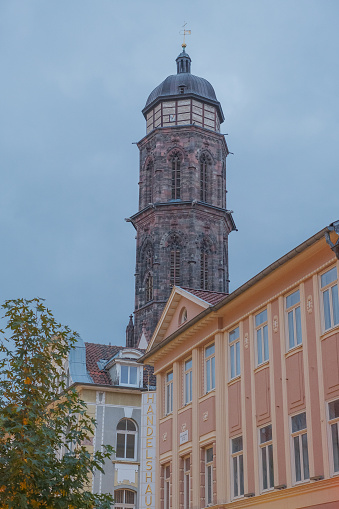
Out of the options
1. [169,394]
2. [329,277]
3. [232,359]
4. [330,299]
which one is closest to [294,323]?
[330,299]

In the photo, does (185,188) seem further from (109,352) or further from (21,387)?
(21,387)

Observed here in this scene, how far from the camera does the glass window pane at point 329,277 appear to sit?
70.6 ft

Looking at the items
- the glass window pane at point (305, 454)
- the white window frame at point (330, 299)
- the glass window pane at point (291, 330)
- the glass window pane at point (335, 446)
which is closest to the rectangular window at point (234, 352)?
the glass window pane at point (291, 330)

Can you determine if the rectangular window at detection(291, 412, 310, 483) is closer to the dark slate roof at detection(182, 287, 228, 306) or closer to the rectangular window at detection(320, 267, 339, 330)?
the rectangular window at detection(320, 267, 339, 330)

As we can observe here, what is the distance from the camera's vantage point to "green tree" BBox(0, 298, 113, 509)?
17109 mm

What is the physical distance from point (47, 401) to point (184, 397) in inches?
477

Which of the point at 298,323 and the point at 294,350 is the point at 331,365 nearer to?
the point at 294,350

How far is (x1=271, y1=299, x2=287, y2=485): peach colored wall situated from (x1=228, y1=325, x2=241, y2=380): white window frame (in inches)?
104

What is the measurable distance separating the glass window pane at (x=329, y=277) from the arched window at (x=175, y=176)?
194 ft

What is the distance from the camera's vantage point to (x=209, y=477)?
27.3m

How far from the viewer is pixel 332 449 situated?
67.3 ft

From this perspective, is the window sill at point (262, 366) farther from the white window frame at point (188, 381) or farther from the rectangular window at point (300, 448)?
the white window frame at point (188, 381)

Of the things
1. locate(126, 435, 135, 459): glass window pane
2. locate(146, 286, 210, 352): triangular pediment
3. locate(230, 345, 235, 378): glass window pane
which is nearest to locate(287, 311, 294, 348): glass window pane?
locate(230, 345, 235, 378): glass window pane

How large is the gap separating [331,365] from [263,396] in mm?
3628
